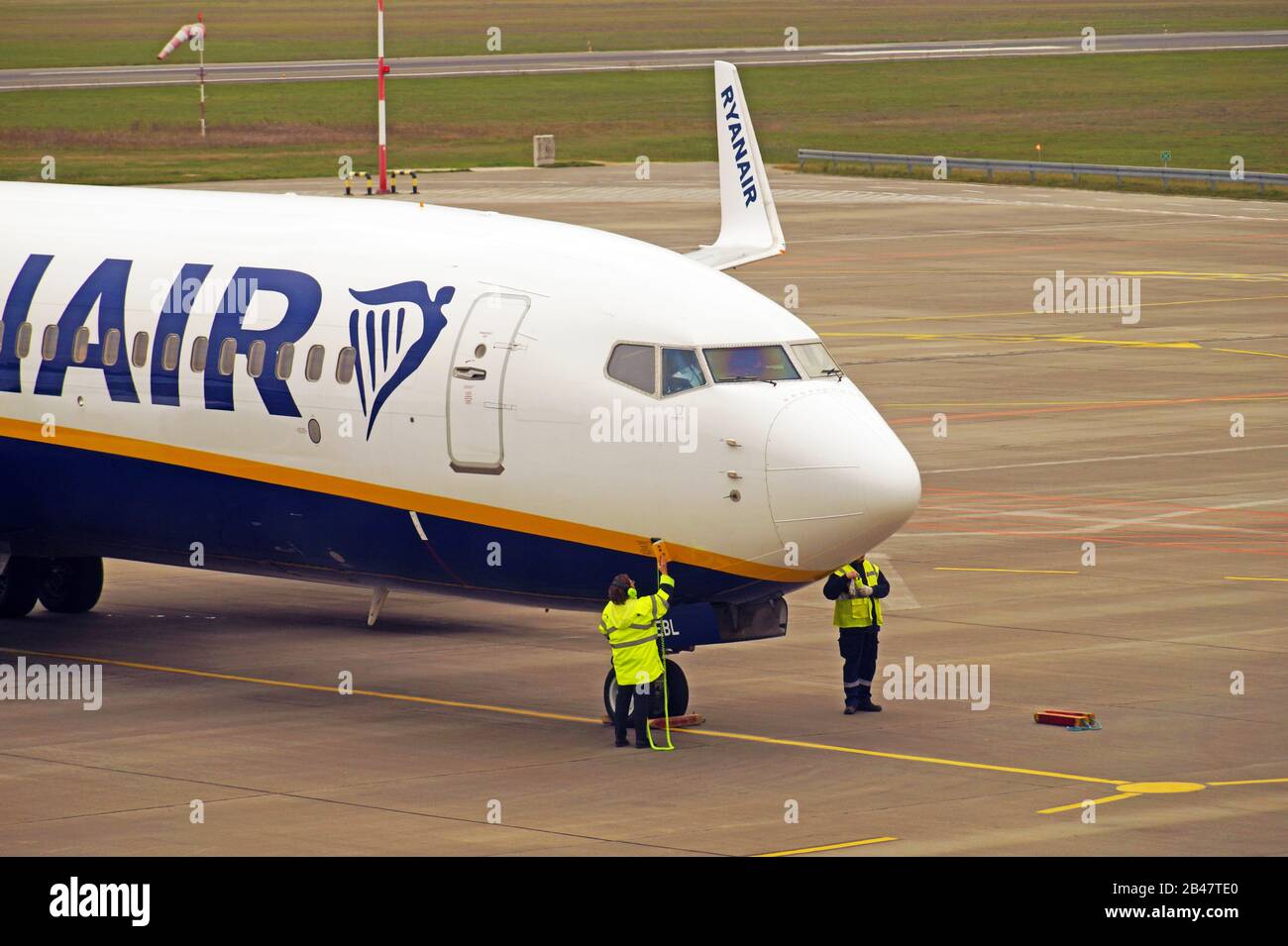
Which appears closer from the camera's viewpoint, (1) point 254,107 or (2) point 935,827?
(2) point 935,827

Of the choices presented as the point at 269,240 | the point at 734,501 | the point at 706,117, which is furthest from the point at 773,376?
the point at 706,117

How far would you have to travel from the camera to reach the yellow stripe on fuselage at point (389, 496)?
26.5m

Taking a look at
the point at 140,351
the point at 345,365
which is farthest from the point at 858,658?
the point at 140,351

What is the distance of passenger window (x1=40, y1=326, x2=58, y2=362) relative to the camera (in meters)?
31.1

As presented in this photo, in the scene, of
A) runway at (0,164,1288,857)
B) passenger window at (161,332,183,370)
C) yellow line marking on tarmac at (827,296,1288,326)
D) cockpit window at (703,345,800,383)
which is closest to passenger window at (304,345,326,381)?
passenger window at (161,332,183,370)

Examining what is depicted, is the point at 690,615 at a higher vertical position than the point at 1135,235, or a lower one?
lower

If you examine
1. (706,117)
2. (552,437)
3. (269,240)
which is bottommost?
(552,437)

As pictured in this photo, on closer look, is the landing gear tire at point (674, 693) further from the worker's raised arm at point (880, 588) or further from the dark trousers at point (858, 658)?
the worker's raised arm at point (880, 588)

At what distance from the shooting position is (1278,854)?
21250 millimetres

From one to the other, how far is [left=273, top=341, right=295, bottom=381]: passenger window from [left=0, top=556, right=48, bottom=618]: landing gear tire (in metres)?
7.34

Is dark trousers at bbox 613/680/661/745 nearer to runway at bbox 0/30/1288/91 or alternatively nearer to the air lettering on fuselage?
the air lettering on fuselage

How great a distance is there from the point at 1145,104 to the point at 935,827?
392 ft

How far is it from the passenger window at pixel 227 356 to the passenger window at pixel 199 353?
0.24 meters
